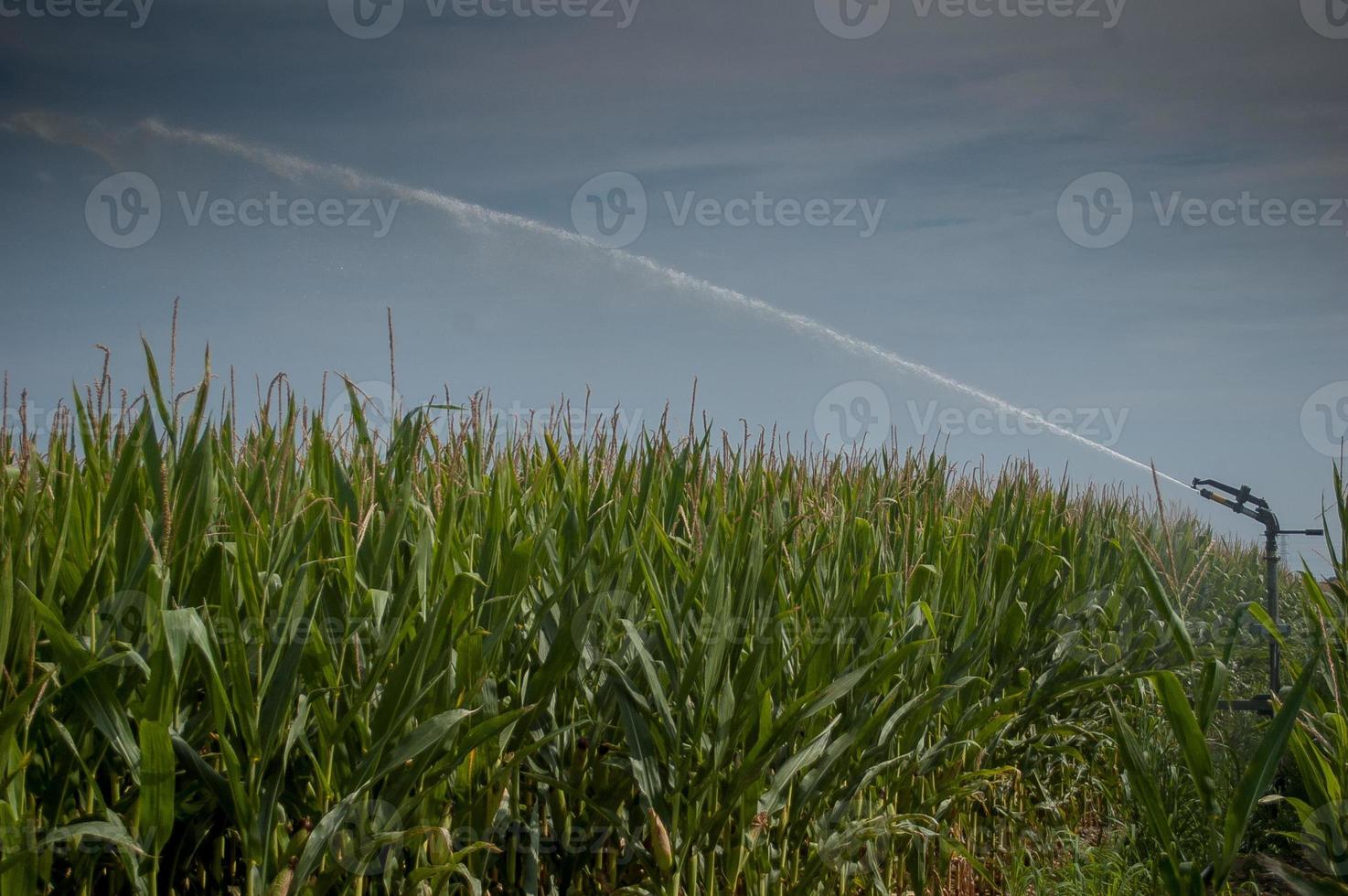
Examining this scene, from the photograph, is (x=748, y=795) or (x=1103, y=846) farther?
(x=1103, y=846)

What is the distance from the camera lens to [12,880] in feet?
6.15

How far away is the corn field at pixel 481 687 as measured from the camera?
2059 mm

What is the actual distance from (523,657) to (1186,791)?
11.5 ft

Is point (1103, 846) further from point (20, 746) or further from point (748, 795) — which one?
point (20, 746)

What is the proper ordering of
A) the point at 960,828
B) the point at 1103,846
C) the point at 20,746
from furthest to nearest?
the point at 1103,846, the point at 960,828, the point at 20,746

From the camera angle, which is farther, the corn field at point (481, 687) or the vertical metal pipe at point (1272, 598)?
the vertical metal pipe at point (1272, 598)

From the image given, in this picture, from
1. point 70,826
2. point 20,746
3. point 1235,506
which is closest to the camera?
point 70,826

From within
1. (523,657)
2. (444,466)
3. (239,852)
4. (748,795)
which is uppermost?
(444,466)

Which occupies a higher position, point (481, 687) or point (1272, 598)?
point (1272, 598)

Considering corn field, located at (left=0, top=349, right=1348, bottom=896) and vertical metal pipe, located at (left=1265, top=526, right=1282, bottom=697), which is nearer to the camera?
corn field, located at (left=0, top=349, right=1348, bottom=896)

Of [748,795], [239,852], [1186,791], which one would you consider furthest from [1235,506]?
[239,852]

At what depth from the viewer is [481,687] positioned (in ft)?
8.09

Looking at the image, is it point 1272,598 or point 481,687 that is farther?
point 1272,598

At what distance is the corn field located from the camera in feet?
6.75
